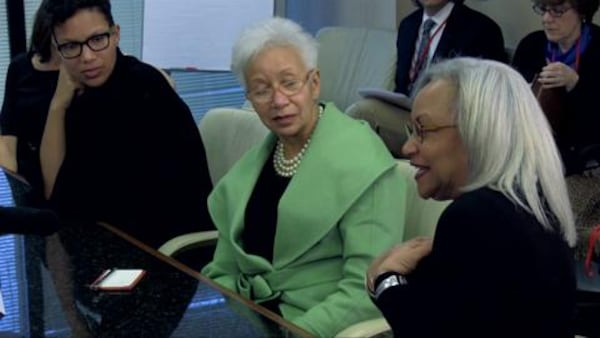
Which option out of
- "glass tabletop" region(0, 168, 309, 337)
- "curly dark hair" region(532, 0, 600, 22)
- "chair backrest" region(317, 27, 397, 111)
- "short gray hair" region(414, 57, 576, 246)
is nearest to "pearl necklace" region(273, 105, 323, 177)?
"glass tabletop" region(0, 168, 309, 337)

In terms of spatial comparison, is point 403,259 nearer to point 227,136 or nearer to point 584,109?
point 227,136

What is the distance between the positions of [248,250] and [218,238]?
0.22m

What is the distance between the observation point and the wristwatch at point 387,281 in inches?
65.2

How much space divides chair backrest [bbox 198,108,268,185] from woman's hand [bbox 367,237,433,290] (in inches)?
41.7

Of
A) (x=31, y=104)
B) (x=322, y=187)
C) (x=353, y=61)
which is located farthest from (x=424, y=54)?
(x=322, y=187)

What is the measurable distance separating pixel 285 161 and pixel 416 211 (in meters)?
0.33

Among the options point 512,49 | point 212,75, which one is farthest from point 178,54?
point 512,49

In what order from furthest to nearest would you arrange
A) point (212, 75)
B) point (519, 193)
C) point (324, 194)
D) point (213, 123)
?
point (212, 75) → point (213, 123) → point (324, 194) → point (519, 193)

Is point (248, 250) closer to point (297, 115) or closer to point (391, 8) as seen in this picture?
point (297, 115)

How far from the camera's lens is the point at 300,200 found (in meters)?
2.13

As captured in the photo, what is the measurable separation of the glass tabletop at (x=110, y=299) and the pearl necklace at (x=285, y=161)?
0.38 meters

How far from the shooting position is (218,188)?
2.37 meters

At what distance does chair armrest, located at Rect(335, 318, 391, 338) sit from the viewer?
1853mm

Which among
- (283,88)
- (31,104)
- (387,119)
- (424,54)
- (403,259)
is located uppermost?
(283,88)
